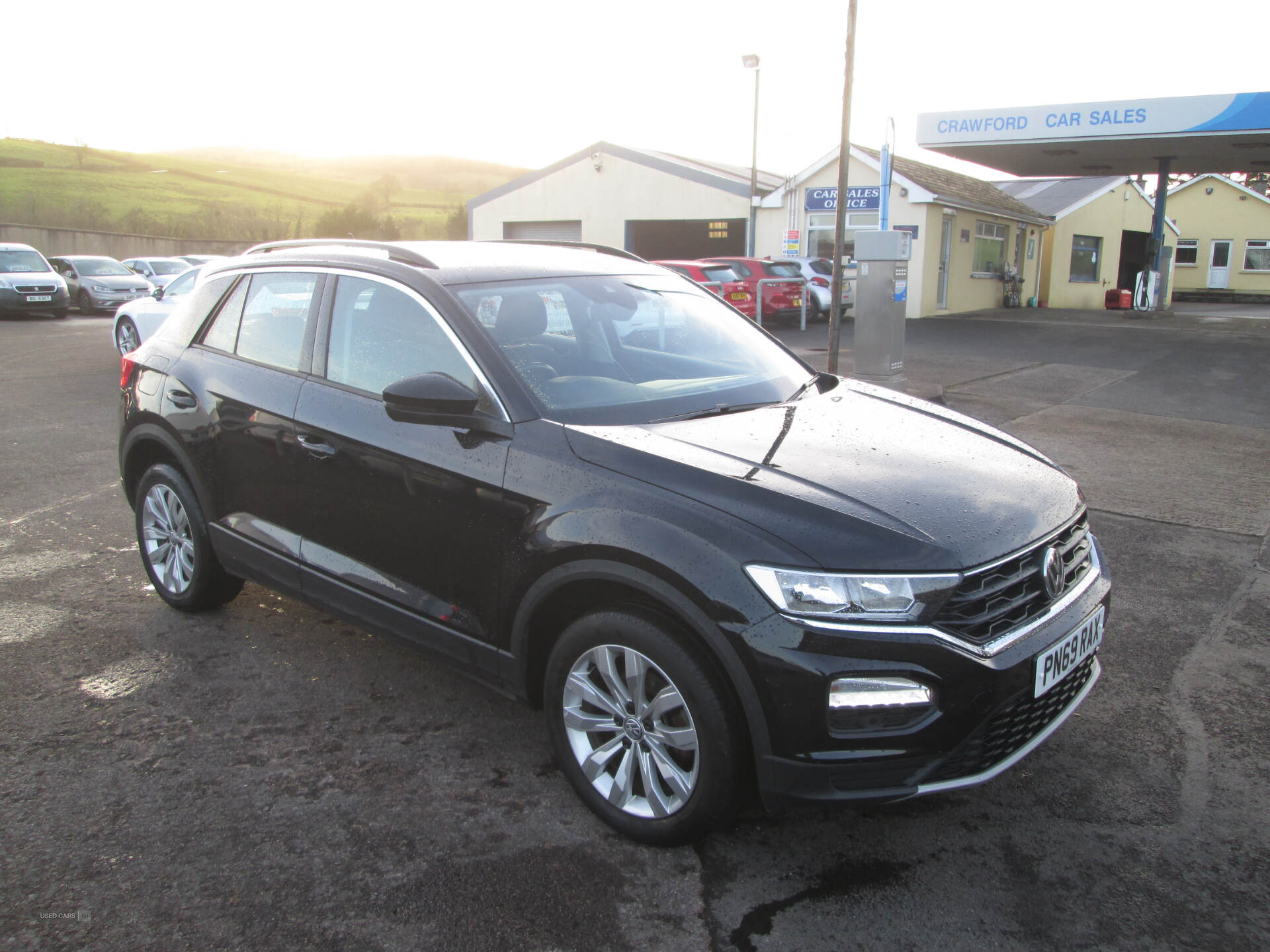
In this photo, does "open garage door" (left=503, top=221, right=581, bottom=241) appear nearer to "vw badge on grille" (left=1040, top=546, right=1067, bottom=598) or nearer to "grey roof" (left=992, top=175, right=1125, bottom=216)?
"grey roof" (left=992, top=175, right=1125, bottom=216)

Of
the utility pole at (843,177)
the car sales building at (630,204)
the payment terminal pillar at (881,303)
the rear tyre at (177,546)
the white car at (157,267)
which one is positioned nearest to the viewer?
the rear tyre at (177,546)

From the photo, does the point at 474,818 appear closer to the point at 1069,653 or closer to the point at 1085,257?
the point at 1069,653

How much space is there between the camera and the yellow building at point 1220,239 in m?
42.8

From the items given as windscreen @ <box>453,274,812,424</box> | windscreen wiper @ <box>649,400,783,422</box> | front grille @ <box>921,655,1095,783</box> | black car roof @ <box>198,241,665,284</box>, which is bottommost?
front grille @ <box>921,655,1095,783</box>

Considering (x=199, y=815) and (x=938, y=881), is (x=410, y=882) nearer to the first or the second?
(x=199, y=815)

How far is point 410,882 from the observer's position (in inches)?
107

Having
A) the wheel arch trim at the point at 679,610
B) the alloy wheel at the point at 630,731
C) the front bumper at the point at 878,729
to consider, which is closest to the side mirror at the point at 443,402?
the wheel arch trim at the point at 679,610

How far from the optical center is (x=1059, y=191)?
1410 inches

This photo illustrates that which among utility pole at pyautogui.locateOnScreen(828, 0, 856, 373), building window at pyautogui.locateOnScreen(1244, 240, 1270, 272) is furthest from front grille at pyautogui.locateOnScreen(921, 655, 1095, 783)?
building window at pyautogui.locateOnScreen(1244, 240, 1270, 272)

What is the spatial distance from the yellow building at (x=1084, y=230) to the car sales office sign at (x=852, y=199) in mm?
10523

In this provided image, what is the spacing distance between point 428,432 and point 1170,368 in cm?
1468

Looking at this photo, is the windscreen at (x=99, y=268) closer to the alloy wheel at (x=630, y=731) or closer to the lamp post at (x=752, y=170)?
the lamp post at (x=752, y=170)

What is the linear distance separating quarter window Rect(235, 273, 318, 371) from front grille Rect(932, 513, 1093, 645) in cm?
265

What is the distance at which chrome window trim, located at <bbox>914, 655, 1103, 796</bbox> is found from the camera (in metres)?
2.56
